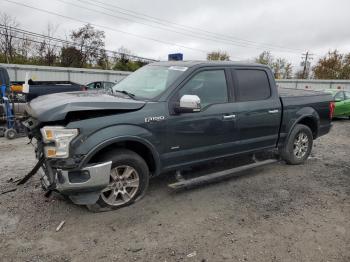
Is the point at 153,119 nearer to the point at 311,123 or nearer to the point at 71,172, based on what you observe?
the point at 71,172

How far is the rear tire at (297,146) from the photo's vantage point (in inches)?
226

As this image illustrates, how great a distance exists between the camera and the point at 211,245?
10.4ft

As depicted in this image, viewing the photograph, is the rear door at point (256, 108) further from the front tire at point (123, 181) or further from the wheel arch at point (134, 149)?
the front tire at point (123, 181)

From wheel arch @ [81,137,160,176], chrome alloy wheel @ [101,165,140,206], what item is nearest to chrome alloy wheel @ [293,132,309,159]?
wheel arch @ [81,137,160,176]

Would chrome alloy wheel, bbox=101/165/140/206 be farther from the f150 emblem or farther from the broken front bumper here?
the f150 emblem

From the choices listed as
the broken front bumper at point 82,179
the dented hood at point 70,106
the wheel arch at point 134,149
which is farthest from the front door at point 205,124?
the broken front bumper at point 82,179

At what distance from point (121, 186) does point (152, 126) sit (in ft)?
2.77

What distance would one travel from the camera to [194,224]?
141 inches

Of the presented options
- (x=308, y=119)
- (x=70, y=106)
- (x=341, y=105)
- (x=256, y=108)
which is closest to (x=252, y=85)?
(x=256, y=108)

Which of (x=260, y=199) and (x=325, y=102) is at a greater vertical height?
(x=325, y=102)

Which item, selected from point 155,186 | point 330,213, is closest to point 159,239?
point 155,186

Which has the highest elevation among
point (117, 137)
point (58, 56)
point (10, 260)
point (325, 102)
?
point (58, 56)

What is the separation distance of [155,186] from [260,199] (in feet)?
5.12

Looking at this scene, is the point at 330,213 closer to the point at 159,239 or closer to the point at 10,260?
the point at 159,239
